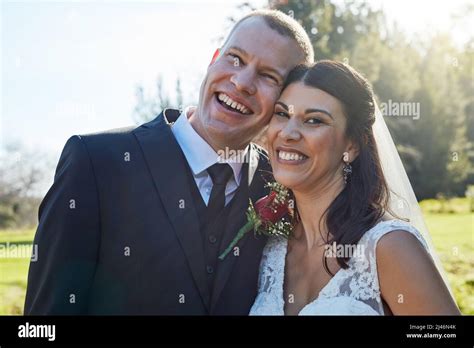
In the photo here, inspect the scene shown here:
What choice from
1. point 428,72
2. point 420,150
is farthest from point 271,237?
point 428,72

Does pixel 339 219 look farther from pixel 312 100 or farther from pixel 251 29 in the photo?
pixel 251 29

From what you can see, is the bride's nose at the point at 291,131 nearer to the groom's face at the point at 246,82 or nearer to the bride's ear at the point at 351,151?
the groom's face at the point at 246,82

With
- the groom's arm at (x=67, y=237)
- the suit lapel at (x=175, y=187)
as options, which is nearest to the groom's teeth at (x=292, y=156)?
the suit lapel at (x=175, y=187)

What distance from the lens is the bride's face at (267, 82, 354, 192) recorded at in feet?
13.3

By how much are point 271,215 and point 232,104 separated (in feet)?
2.68

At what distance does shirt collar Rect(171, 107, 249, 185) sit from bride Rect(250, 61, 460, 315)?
0.29 metres

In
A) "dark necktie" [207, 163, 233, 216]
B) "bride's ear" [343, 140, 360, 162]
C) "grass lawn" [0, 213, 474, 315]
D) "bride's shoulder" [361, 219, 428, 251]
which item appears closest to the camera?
"bride's shoulder" [361, 219, 428, 251]

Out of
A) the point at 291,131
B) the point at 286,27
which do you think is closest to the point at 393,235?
the point at 291,131

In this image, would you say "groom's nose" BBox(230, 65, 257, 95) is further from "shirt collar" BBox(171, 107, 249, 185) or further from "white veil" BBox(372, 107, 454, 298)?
"white veil" BBox(372, 107, 454, 298)

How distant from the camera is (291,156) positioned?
161 inches

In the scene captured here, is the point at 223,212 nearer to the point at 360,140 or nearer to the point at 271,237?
the point at 271,237

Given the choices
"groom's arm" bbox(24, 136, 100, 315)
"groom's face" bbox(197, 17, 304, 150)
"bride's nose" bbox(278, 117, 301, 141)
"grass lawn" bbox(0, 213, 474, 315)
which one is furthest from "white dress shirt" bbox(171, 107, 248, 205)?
"grass lawn" bbox(0, 213, 474, 315)

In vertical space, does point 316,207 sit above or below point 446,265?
above
